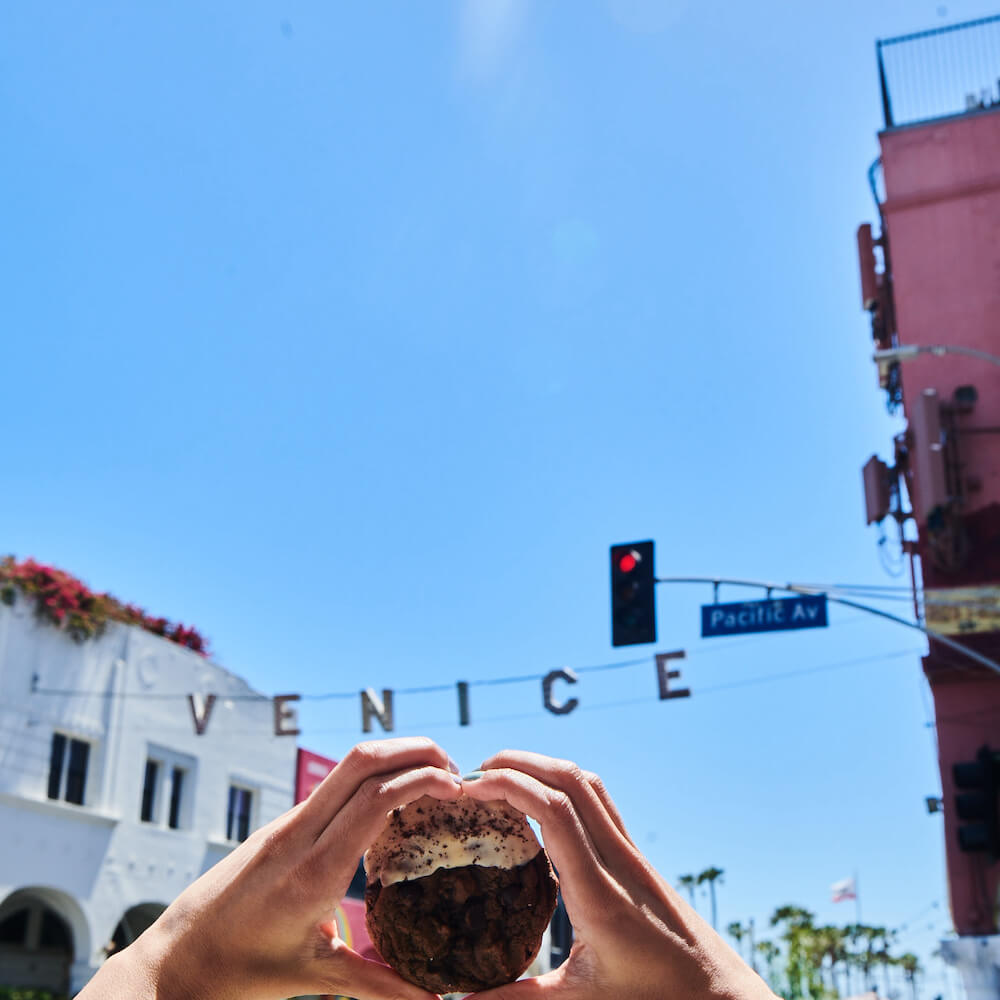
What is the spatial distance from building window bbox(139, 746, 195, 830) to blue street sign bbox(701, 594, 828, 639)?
43.5ft

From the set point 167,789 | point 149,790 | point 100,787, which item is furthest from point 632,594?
point 149,790

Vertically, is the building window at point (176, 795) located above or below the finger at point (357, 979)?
above

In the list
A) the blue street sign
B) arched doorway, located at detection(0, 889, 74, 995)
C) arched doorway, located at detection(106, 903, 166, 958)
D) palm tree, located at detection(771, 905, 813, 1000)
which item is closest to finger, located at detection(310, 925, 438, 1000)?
the blue street sign

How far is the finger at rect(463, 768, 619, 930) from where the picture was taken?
1.53 m

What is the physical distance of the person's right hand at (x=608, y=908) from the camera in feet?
5.06

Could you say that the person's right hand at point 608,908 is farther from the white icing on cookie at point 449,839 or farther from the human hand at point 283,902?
the white icing on cookie at point 449,839

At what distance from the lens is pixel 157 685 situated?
23.8 meters

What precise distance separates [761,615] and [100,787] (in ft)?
43.4

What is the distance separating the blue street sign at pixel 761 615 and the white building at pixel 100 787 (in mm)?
12049

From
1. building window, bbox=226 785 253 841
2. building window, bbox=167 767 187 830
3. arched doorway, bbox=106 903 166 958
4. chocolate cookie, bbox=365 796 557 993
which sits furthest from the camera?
building window, bbox=226 785 253 841

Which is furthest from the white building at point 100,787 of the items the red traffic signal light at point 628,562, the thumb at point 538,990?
the thumb at point 538,990

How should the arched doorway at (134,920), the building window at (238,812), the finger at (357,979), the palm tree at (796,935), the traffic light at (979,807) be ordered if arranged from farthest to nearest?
the palm tree at (796,935)
the building window at (238,812)
the arched doorway at (134,920)
the traffic light at (979,807)
the finger at (357,979)

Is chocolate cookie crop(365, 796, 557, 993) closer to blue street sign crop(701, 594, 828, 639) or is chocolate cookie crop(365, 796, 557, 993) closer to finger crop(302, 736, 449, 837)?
finger crop(302, 736, 449, 837)

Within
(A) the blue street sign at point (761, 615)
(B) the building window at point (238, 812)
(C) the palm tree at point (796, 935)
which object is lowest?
(C) the palm tree at point (796, 935)
